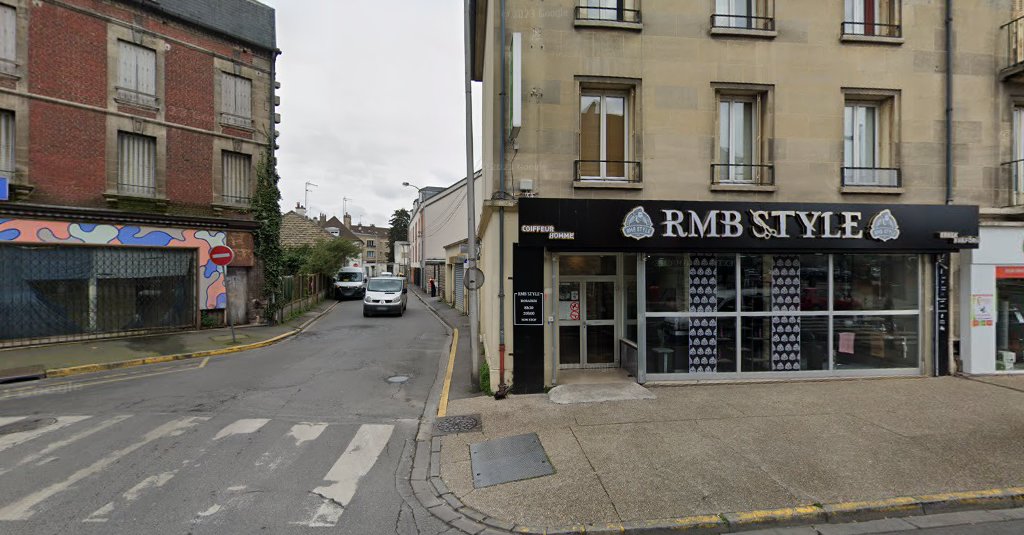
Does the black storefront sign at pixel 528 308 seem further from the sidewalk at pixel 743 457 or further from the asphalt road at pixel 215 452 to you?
the asphalt road at pixel 215 452

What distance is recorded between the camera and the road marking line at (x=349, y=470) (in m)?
4.18

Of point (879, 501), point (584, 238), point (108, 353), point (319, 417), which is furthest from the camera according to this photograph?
point (108, 353)

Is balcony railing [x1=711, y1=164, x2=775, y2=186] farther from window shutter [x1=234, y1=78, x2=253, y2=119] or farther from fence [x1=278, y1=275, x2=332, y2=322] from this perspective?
fence [x1=278, y1=275, x2=332, y2=322]

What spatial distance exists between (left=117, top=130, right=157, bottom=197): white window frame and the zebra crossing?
9318mm

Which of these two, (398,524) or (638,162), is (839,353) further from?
(398,524)

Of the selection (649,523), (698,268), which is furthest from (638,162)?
(649,523)

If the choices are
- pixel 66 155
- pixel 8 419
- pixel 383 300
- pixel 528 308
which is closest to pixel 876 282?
pixel 528 308

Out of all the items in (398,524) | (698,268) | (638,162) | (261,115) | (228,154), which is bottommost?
(398,524)

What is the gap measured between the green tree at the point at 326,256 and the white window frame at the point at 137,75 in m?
11.8

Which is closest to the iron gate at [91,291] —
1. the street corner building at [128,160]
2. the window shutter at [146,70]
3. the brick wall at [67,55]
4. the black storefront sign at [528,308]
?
the street corner building at [128,160]

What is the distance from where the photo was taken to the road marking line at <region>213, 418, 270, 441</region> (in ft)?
20.1

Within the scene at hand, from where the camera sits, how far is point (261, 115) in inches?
647

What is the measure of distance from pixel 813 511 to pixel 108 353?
14.5m

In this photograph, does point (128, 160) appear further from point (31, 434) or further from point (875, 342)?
point (875, 342)
